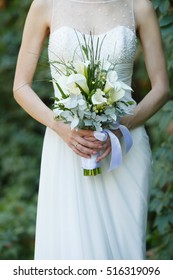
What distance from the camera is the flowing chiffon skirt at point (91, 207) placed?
4234mm

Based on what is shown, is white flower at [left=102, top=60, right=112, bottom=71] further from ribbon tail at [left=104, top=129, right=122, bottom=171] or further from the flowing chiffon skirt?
the flowing chiffon skirt

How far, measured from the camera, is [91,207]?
424cm

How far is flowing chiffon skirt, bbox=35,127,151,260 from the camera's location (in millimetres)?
4234

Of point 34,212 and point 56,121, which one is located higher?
point 56,121

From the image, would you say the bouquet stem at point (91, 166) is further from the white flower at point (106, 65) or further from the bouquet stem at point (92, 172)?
the white flower at point (106, 65)

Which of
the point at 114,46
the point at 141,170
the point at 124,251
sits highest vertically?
the point at 114,46

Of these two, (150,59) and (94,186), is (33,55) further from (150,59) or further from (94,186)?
(94,186)

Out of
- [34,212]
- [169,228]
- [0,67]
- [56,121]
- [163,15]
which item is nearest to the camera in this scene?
[56,121]

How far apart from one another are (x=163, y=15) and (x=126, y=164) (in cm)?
104

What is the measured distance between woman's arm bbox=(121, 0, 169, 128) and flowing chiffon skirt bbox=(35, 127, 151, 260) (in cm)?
14

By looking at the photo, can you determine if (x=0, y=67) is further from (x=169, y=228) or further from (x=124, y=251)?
(x=124, y=251)

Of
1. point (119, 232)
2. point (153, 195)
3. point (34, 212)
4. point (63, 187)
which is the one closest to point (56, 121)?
point (63, 187)

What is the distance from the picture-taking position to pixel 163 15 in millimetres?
4676

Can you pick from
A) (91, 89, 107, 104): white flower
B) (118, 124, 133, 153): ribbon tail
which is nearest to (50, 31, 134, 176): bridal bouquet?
(91, 89, 107, 104): white flower
